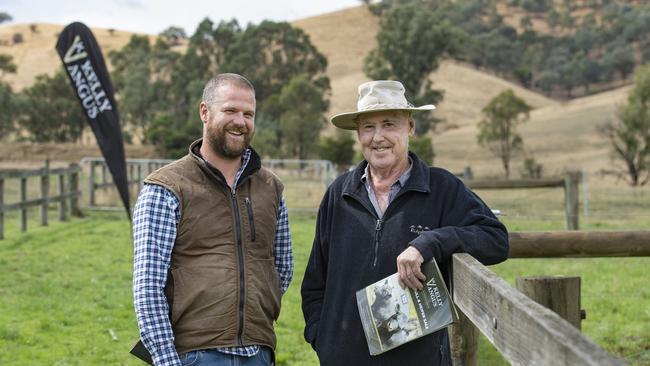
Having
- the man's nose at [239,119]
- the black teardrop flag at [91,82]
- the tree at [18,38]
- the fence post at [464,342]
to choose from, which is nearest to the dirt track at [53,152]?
the black teardrop flag at [91,82]

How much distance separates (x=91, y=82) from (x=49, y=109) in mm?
49096

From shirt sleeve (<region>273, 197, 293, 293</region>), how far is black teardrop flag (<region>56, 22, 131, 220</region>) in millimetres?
7828

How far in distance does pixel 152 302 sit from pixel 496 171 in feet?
145

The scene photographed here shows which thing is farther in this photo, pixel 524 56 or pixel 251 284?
pixel 524 56

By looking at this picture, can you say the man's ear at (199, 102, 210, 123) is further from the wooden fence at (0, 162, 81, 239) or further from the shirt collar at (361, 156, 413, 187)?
the wooden fence at (0, 162, 81, 239)

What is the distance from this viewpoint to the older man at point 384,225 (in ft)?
9.41

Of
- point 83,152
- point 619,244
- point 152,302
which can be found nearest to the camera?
point 152,302

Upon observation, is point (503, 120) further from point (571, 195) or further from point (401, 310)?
point (401, 310)

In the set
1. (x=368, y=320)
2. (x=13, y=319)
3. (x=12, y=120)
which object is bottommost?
(x=13, y=319)

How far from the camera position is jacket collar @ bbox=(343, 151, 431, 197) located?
9.55ft

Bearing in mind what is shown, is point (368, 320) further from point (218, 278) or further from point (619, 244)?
point (619, 244)

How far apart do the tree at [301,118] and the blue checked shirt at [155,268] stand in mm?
44529

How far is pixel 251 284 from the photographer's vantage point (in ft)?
9.48

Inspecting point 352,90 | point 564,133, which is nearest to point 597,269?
point 564,133
